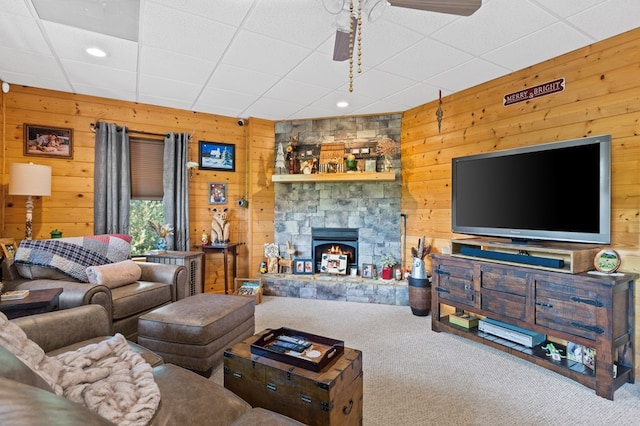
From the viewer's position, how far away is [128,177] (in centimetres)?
→ 410

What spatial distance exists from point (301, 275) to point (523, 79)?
137 inches

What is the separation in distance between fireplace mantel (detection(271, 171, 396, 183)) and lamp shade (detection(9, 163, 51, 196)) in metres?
2.58

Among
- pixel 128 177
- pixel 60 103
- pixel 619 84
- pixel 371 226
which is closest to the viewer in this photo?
pixel 619 84

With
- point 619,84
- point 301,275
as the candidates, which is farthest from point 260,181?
point 619,84

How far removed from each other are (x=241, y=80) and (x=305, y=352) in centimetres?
289

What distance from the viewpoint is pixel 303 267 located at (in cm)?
470

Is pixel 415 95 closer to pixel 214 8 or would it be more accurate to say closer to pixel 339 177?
pixel 339 177

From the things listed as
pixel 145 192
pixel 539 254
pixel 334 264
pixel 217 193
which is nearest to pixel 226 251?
pixel 217 193

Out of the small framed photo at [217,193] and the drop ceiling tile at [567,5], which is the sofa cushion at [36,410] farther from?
the small framed photo at [217,193]

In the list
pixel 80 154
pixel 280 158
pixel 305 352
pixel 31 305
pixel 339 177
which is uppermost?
pixel 280 158

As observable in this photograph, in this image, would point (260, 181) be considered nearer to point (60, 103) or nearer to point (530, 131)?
point (60, 103)

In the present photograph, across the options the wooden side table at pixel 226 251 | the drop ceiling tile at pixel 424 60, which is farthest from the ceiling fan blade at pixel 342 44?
the wooden side table at pixel 226 251

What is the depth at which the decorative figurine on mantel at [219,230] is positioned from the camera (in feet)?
14.9

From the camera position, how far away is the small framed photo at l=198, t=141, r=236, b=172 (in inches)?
182
